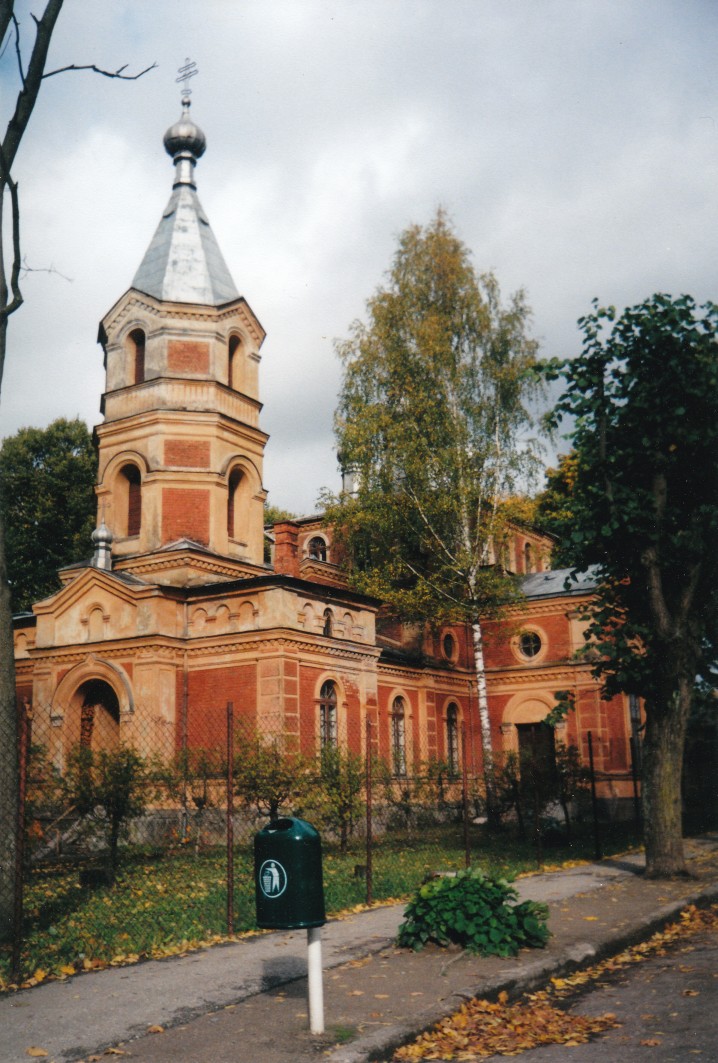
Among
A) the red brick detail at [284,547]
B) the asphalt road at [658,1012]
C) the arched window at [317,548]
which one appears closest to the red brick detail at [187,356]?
the red brick detail at [284,547]

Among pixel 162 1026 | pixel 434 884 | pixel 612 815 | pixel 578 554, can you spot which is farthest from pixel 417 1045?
pixel 612 815

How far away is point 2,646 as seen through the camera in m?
9.34

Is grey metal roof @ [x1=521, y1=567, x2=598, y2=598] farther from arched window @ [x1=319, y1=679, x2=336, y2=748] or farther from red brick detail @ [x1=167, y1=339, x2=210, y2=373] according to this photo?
red brick detail @ [x1=167, y1=339, x2=210, y2=373]

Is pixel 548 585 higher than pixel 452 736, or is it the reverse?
pixel 548 585

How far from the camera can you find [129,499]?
27734 millimetres

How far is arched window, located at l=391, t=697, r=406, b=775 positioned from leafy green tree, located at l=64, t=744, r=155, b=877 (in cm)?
1299

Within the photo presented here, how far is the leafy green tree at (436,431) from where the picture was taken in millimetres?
26703

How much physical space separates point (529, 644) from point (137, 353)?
15713 millimetres

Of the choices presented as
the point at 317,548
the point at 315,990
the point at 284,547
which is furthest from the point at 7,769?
the point at 317,548

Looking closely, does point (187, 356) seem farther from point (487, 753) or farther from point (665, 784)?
point (665, 784)

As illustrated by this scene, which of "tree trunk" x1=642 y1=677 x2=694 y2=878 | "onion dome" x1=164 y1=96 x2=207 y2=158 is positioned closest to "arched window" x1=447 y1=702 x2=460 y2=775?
"tree trunk" x1=642 y1=677 x2=694 y2=878

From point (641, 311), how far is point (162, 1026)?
11017 millimetres

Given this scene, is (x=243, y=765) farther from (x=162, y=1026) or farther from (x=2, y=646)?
(x=162, y=1026)

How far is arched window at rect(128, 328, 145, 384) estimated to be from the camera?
28.0 metres
